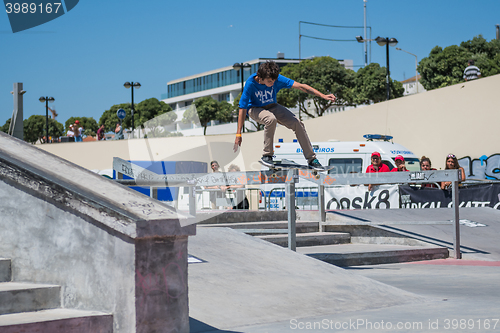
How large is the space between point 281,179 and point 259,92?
1.30 meters

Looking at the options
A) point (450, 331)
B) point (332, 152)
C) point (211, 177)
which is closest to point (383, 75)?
point (332, 152)

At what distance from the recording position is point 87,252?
3.49 m

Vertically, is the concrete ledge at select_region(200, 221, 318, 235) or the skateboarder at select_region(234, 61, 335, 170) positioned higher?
the skateboarder at select_region(234, 61, 335, 170)

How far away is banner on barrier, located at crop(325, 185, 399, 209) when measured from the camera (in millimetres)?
12359

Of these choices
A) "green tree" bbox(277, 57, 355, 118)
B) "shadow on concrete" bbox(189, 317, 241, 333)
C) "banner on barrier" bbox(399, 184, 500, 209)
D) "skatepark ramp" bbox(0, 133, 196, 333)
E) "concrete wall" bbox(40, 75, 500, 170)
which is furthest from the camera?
"green tree" bbox(277, 57, 355, 118)

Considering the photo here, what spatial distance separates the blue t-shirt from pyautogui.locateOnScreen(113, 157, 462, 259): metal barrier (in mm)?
1002

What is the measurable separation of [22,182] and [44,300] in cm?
85

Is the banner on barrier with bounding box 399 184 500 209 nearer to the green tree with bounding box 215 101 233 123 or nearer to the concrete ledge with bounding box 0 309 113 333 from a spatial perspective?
the concrete ledge with bounding box 0 309 113 333

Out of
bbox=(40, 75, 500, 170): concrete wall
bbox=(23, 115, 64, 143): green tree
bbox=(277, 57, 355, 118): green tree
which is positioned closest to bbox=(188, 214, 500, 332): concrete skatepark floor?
bbox=(40, 75, 500, 170): concrete wall

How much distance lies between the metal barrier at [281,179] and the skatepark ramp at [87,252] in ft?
1.87

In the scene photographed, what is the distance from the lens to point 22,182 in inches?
147

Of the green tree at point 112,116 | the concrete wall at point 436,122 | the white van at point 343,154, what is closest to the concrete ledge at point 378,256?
the white van at point 343,154

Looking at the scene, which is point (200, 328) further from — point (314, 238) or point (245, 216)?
point (245, 216)

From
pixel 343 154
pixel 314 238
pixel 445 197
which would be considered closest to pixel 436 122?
pixel 343 154
